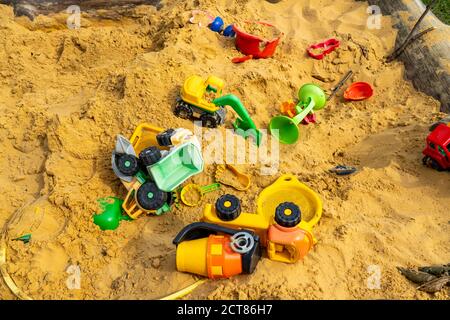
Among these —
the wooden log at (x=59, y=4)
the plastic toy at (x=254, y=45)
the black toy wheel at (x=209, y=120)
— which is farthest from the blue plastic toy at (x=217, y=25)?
the black toy wheel at (x=209, y=120)

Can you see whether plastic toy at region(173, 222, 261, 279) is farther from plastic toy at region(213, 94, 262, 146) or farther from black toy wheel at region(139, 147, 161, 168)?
plastic toy at region(213, 94, 262, 146)

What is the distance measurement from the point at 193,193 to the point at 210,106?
23.0 inches

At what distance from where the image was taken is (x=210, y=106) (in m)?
2.78

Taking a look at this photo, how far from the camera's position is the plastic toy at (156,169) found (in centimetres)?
238

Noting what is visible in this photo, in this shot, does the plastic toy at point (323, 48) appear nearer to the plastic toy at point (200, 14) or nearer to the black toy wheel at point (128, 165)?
the plastic toy at point (200, 14)

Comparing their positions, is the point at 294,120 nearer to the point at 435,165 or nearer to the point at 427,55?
the point at 435,165

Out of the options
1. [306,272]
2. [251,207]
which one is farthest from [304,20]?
[306,272]

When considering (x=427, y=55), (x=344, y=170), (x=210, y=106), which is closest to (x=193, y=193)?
(x=210, y=106)

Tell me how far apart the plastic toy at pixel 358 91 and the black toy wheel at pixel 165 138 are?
1557 millimetres

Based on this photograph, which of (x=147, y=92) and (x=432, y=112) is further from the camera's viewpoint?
(x=432, y=112)

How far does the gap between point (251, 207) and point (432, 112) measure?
62.5 inches

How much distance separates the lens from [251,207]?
2.42 meters

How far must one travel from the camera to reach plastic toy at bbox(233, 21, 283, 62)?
11.3ft
